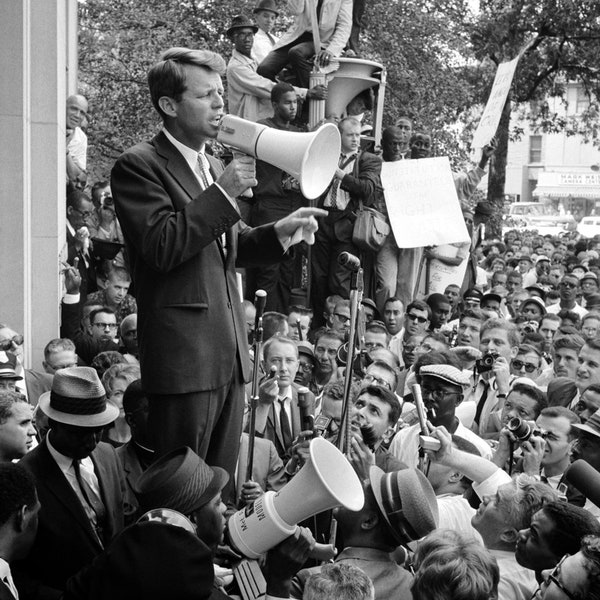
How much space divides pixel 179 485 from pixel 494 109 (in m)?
10.1

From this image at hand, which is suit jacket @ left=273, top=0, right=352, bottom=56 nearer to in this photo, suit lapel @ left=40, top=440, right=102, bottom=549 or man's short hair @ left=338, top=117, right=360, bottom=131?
man's short hair @ left=338, top=117, right=360, bottom=131

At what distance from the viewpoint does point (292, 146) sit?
4.15 meters

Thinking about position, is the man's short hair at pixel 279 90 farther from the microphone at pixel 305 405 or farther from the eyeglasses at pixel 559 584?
the eyeglasses at pixel 559 584

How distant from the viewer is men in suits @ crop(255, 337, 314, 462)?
21.4 ft

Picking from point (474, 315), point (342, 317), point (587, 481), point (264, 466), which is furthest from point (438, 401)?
point (474, 315)

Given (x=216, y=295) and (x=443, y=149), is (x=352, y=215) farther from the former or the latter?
(x=443, y=149)

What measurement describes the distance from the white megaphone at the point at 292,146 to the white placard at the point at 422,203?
23.4ft

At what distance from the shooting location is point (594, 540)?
353 centimetres

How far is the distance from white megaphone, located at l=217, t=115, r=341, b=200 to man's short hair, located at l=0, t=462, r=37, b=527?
1.40m

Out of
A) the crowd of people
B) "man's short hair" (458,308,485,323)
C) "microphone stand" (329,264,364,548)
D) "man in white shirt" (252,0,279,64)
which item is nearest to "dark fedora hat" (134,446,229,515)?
the crowd of people

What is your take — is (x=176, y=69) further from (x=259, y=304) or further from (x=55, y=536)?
(x=55, y=536)

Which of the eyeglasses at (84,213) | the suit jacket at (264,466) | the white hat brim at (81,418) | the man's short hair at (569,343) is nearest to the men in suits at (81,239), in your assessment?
the eyeglasses at (84,213)

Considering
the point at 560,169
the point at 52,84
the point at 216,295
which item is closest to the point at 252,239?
the point at 216,295

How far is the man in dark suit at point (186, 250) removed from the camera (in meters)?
4.00
